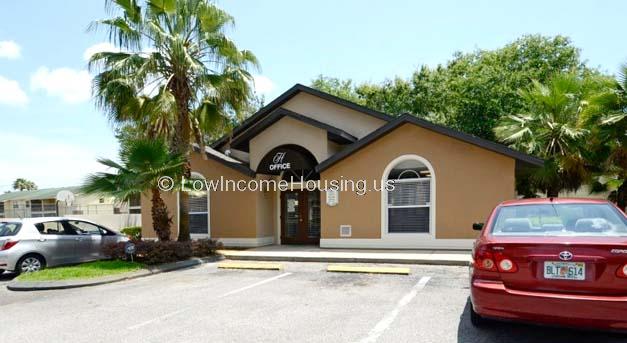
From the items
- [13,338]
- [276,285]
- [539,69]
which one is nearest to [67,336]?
[13,338]

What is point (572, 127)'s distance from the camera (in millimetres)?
12805

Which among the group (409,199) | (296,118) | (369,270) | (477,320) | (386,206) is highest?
(296,118)

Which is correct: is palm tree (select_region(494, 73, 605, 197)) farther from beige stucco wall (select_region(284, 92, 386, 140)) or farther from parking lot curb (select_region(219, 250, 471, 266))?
parking lot curb (select_region(219, 250, 471, 266))

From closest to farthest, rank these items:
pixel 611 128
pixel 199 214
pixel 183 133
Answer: pixel 611 128 < pixel 183 133 < pixel 199 214

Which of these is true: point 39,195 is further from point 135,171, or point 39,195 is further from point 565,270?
point 565,270

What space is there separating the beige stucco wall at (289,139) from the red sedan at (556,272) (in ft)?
31.8

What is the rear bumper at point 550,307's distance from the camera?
3.99m

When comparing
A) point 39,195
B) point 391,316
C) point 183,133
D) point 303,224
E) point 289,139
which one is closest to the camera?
point 391,316

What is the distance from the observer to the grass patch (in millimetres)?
9039

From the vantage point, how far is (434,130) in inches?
479

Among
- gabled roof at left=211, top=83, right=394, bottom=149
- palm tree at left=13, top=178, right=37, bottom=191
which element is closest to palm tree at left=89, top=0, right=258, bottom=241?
gabled roof at left=211, top=83, right=394, bottom=149

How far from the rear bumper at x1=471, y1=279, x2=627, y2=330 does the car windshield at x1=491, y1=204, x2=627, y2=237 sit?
0.74m

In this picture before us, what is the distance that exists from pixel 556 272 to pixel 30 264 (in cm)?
1116

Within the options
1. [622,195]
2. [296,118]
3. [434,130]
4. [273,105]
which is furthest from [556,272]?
[273,105]
